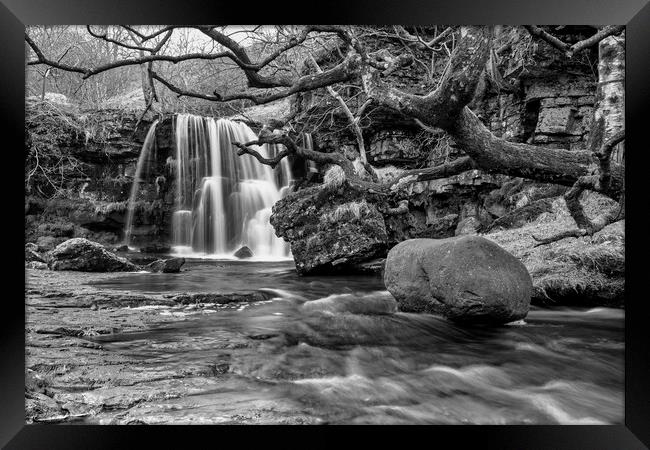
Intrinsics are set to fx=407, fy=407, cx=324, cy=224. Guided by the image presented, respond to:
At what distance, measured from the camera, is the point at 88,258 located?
405 cm

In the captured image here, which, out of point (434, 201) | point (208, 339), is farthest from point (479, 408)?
point (434, 201)

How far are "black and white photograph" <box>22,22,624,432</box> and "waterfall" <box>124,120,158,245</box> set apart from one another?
0.03 m

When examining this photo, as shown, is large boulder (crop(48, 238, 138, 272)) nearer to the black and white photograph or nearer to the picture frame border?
the black and white photograph

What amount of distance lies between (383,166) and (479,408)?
15.2ft

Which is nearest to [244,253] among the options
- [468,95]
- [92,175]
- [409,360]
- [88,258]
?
→ [88,258]

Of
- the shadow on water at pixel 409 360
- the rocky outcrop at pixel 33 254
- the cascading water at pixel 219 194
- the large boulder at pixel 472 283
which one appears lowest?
the shadow on water at pixel 409 360

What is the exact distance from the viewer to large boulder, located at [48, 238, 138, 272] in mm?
3708

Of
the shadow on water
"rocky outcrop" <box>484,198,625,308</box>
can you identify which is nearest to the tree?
"rocky outcrop" <box>484,198,625,308</box>

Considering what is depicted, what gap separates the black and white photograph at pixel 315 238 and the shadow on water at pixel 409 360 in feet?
0.05

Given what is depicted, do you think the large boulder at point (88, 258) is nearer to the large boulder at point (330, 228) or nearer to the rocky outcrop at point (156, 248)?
the rocky outcrop at point (156, 248)

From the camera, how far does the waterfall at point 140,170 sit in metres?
5.17

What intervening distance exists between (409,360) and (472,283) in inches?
30.3

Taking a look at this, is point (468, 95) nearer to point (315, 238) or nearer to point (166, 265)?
point (315, 238)
